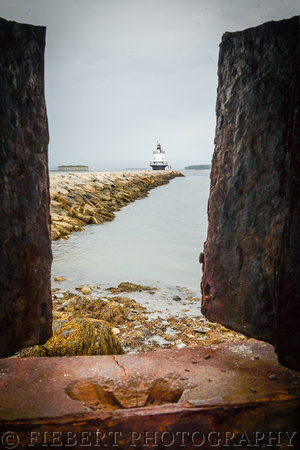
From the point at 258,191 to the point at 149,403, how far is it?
101cm

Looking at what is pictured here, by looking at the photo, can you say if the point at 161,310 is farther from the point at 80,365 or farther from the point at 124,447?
the point at 124,447

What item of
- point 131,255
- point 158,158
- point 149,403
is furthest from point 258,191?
point 158,158

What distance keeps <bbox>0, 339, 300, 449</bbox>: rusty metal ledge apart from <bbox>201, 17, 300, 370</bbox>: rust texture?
181 mm

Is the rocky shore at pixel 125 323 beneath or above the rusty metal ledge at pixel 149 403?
beneath

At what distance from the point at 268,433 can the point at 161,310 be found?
233 centimetres

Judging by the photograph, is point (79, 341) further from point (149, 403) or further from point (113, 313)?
point (113, 313)

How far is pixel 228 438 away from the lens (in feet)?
3.89

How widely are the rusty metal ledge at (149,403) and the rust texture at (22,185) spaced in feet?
0.83

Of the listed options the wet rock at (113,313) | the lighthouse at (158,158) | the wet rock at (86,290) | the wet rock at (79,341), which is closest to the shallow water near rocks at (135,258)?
the wet rock at (86,290)

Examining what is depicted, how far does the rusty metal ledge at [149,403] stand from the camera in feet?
3.68

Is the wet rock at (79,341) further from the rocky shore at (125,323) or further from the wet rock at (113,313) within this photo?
the wet rock at (113,313)

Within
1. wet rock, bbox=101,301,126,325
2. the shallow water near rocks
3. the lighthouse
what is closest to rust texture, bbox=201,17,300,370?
wet rock, bbox=101,301,126,325

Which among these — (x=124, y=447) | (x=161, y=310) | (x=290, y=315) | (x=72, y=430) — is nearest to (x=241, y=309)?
(x=290, y=315)

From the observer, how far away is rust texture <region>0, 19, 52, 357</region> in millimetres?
1307
